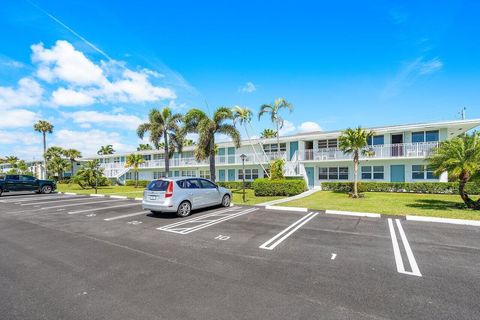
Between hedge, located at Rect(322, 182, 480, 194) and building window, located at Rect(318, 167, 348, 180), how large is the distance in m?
1.97

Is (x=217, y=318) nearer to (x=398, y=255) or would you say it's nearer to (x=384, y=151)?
(x=398, y=255)

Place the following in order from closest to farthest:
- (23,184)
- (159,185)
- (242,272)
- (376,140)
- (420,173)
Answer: (242,272) → (159,185) → (420,173) → (23,184) → (376,140)

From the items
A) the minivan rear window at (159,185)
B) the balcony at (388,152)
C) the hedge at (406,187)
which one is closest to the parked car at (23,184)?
the minivan rear window at (159,185)

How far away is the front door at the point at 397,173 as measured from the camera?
69.7ft

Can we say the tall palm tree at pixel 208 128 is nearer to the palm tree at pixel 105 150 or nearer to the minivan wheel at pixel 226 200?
the minivan wheel at pixel 226 200

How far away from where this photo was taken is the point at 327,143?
2498cm

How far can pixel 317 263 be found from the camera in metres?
5.04

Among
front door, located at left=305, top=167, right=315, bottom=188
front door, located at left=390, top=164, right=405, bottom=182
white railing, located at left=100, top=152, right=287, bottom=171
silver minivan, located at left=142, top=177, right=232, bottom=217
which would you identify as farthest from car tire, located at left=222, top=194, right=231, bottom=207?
Answer: front door, located at left=390, top=164, right=405, bottom=182

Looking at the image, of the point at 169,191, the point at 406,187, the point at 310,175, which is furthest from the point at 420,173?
the point at 169,191

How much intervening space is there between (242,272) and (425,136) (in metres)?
23.4

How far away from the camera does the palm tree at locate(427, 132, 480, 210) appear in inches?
416

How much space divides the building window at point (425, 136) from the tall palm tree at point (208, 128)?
15734 mm

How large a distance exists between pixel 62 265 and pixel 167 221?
178 inches

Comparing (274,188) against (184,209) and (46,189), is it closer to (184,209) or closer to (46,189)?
(184,209)
